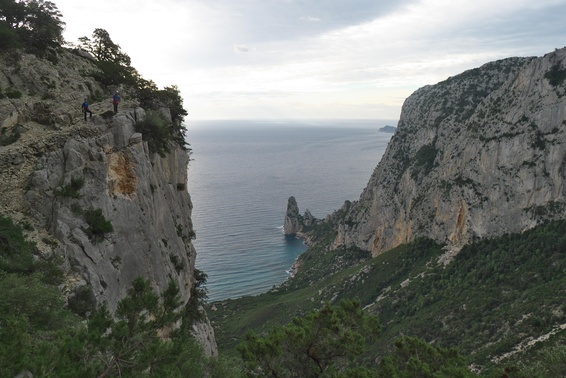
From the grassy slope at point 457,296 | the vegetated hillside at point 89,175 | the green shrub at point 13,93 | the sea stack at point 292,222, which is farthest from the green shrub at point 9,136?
the sea stack at point 292,222

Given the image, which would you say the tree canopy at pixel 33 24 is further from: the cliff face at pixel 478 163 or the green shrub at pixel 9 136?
the cliff face at pixel 478 163

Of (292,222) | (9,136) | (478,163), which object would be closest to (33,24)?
(9,136)

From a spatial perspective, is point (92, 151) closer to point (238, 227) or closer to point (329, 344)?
point (329, 344)

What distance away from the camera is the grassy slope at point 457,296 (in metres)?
47.6

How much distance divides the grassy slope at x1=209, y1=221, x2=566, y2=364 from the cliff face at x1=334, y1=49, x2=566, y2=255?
5517mm

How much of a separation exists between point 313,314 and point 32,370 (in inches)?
466

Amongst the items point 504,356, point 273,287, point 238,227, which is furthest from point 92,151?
point 238,227

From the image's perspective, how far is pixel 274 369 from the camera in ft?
56.2

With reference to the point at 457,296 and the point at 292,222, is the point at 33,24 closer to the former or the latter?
the point at 457,296

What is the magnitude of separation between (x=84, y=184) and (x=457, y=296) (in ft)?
197

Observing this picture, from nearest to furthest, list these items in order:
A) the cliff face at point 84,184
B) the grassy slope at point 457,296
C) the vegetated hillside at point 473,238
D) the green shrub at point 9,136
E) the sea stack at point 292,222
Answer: the cliff face at point 84,184
the green shrub at point 9,136
the grassy slope at point 457,296
the vegetated hillside at point 473,238
the sea stack at point 292,222

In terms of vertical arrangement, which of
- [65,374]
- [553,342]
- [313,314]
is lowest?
[553,342]

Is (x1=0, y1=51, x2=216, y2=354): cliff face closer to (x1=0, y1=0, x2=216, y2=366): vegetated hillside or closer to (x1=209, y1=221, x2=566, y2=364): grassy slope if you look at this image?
(x1=0, y1=0, x2=216, y2=366): vegetated hillside

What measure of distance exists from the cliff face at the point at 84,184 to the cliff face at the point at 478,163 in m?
63.5
